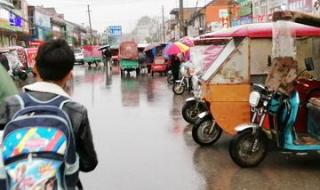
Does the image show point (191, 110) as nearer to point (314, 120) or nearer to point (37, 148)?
point (314, 120)

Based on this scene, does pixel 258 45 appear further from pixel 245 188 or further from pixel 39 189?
pixel 39 189

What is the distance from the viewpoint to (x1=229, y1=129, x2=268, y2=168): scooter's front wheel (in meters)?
7.86

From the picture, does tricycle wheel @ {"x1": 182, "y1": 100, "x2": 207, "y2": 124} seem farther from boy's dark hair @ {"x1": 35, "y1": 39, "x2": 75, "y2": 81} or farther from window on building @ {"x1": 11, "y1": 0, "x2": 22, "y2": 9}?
window on building @ {"x1": 11, "y1": 0, "x2": 22, "y2": 9}

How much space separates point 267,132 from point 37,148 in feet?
19.3

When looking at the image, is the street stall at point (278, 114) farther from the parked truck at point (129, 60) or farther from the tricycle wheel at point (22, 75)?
the parked truck at point (129, 60)

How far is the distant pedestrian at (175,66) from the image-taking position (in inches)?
966

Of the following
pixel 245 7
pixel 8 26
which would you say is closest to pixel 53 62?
pixel 245 7

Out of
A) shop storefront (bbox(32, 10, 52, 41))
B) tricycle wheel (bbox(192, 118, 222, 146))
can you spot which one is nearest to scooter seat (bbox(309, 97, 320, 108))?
tricycle wheel (bbox(192, 118, 222, 146))

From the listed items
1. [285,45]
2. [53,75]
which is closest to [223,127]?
[285,45]

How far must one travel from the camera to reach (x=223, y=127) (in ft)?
30.5

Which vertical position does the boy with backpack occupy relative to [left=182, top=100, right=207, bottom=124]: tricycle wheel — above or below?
above

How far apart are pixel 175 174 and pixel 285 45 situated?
2.44 metres

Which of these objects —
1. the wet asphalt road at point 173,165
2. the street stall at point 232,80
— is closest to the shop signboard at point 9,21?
the wet asphalt road at point 173,165

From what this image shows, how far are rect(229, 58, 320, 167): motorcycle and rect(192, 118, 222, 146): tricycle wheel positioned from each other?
5.48 feet
